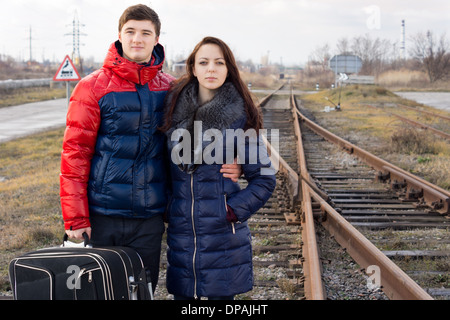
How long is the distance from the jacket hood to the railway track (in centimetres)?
177

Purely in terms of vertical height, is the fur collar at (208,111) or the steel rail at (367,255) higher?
the fur collar at (208,111)

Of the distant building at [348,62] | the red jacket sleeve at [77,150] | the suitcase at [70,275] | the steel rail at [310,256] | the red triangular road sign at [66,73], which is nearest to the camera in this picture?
the suitcase at [70,275]

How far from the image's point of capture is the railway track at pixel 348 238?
382cm

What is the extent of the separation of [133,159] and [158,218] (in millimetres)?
360

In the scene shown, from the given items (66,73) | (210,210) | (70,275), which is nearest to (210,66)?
(210,210)

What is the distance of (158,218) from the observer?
2814 millimetres

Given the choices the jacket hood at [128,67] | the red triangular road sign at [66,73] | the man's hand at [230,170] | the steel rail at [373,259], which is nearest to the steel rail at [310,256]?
the steel rail at [373,259]

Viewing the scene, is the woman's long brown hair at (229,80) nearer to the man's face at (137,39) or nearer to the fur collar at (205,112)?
the fur collar at (205,112)

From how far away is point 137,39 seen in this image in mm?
2664

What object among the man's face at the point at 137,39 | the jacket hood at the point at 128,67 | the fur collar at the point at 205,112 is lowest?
the fur collar at the point at 205,112

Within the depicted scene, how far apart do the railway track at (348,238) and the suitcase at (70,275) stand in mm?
1410

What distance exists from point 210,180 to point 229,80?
55 centimetres

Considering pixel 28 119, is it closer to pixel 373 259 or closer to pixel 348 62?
pixel 348 62
